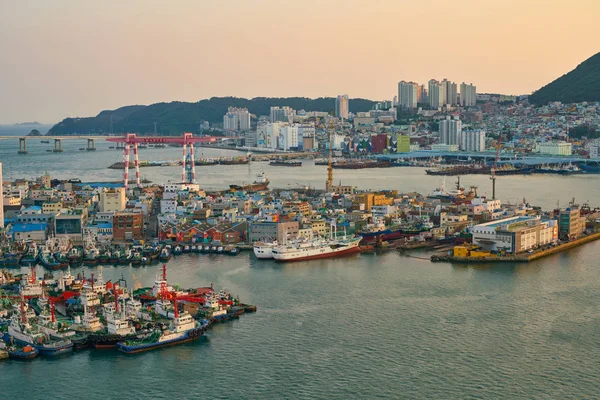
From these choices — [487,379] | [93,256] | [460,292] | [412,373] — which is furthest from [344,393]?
[93,256]

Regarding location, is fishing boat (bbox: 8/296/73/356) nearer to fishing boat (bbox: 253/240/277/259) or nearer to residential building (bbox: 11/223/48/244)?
fishing boat (bbox: 253/240/277/259)

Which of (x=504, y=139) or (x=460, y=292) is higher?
(x=504, y=139)

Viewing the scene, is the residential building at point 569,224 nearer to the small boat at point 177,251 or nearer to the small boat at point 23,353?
the small boat at point 177,251

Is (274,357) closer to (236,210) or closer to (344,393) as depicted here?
(344,393)

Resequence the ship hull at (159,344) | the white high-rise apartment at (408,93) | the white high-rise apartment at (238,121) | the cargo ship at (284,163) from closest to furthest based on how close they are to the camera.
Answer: the ship hull at (159,344) → the cargo ship at (284,163) → the white high-rise apartment at (408,93) → the white high-rise apartment at (238,121)

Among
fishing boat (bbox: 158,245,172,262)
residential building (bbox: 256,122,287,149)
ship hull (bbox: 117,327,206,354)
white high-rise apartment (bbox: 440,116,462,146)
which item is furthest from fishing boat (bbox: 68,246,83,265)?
residential building (bbox: 256,122,287,149)

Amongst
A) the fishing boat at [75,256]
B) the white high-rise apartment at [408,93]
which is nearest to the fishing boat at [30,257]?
the fishing boat at [75,256]
